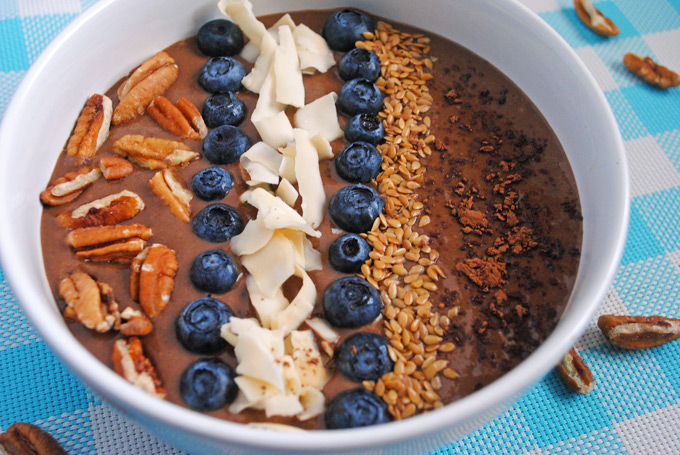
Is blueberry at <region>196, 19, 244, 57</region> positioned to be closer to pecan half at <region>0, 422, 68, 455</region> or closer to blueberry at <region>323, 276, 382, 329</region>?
blueberry at <region>323, 276, 382, 329</region>

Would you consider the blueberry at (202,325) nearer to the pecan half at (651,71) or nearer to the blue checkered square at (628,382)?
the blue checkered square at (628,382)

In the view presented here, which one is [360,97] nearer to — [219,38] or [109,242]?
[219,38]

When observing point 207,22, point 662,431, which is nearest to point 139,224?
point 207,22

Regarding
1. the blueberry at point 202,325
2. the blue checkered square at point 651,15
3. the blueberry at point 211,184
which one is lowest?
the blueberry at point 202,325

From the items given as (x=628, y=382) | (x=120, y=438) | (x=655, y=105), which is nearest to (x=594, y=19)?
(x=655, y=105)

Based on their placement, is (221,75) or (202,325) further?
(221,75)

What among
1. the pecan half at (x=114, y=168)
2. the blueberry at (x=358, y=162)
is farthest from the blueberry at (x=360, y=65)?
the pecan half at (x=114, y=168)

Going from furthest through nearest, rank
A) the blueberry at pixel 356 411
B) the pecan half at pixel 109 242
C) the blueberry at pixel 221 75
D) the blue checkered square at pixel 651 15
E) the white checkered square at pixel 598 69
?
the blue checkered square at pixel 651 15 → the white checkered square at pixel 598 69 → the blueberry at pixel 221 75 → the pecan half at pixel 109 242 → the blueberry at pixel 356 411
